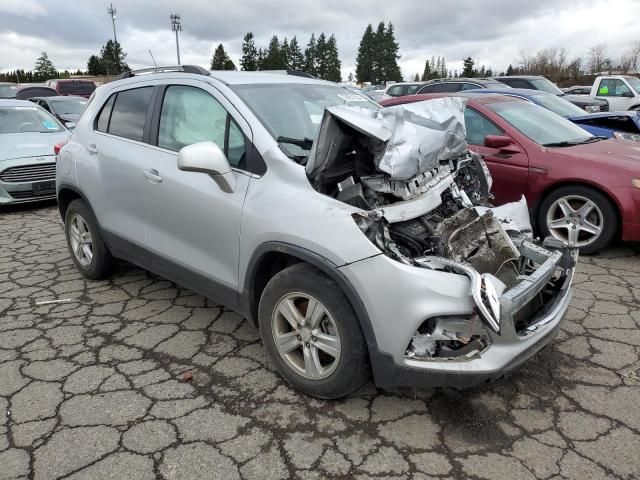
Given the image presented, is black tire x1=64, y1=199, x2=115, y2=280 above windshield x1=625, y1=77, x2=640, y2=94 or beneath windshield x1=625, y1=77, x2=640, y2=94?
beneath

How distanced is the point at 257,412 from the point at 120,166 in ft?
7.21

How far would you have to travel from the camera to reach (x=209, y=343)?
3.58 metres

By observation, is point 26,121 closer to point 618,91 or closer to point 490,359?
point 490,359

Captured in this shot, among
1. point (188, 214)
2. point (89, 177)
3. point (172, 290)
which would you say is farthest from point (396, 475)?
point (89, 177)

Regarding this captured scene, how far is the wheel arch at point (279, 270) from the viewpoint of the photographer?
248 cm

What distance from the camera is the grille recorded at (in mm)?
7500

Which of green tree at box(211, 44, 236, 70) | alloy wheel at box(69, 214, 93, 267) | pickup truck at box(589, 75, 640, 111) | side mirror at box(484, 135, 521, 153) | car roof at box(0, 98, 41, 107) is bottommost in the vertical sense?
alloy wheel at box(69, 214, 93, 267)

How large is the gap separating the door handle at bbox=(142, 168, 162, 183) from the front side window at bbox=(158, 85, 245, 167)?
7.6 inches

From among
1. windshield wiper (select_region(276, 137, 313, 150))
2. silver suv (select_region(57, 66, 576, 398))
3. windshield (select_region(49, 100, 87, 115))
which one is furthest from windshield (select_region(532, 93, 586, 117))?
windshield (select_region(49, 100, 87, 115))

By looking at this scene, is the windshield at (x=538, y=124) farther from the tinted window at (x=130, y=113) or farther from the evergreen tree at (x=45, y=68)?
the evergreen tree at (x=45, y=68)

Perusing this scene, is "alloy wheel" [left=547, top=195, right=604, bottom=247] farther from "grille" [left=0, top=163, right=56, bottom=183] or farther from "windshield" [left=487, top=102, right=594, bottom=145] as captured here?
"grille" [left=0, top=163, right=56, bottom=183]

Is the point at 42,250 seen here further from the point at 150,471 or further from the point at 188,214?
the point at 150,471

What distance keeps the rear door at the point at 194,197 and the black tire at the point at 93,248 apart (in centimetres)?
90

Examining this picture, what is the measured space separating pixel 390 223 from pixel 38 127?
27.7 ft
